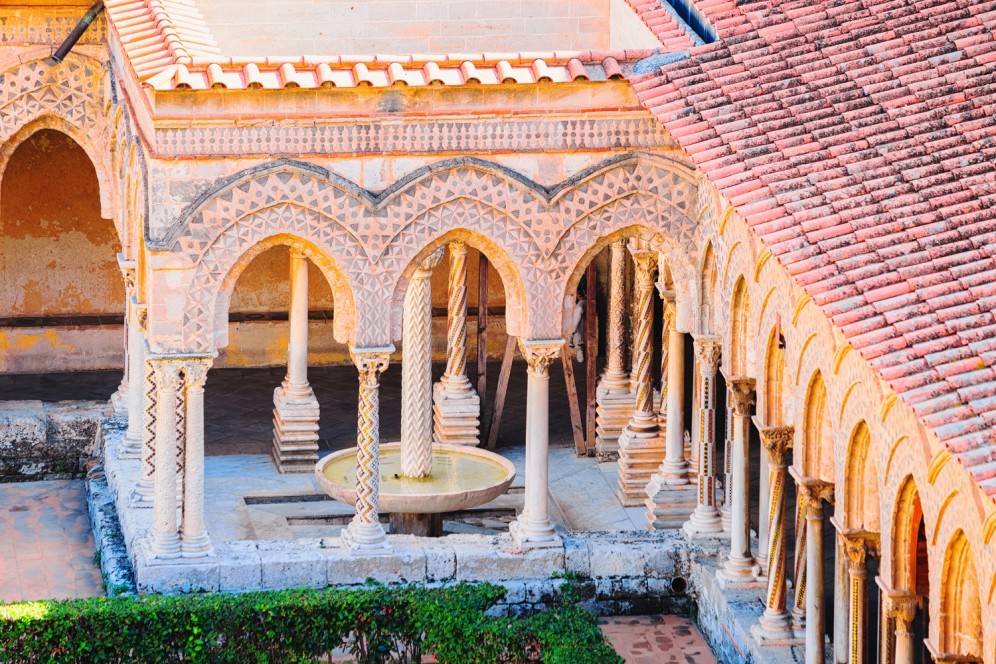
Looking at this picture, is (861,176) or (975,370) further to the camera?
(861,176)

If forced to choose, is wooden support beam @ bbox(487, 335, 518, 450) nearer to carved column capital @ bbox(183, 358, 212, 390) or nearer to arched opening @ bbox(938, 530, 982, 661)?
carved column capital @ bbox(183, 358, 212, 390)

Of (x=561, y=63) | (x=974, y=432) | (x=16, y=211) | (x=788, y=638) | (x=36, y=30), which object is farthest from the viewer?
(x=16, y=211)

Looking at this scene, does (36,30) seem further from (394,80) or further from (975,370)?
(975,370)

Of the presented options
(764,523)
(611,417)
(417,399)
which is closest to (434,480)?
(417,399)

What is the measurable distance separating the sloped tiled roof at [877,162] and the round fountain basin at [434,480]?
421 centimetres

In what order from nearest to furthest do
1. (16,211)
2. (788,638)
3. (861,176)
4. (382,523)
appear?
(861,176) → (788,638) → (382,523) → (16,211)

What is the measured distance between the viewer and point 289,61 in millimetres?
17781

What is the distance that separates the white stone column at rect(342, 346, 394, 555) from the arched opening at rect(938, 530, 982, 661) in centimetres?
680

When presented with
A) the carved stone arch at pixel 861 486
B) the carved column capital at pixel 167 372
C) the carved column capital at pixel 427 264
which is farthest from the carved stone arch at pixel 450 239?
the carved stone arch at pixel 861 486

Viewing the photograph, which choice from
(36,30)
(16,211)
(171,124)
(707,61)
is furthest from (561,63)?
(16,211)

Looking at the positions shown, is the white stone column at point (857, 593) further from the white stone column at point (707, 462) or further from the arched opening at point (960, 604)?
the white stone column at point (707, 462)

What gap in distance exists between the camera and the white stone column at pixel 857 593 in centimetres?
1491

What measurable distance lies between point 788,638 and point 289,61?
6207 millimetres

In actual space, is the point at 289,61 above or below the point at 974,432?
above
